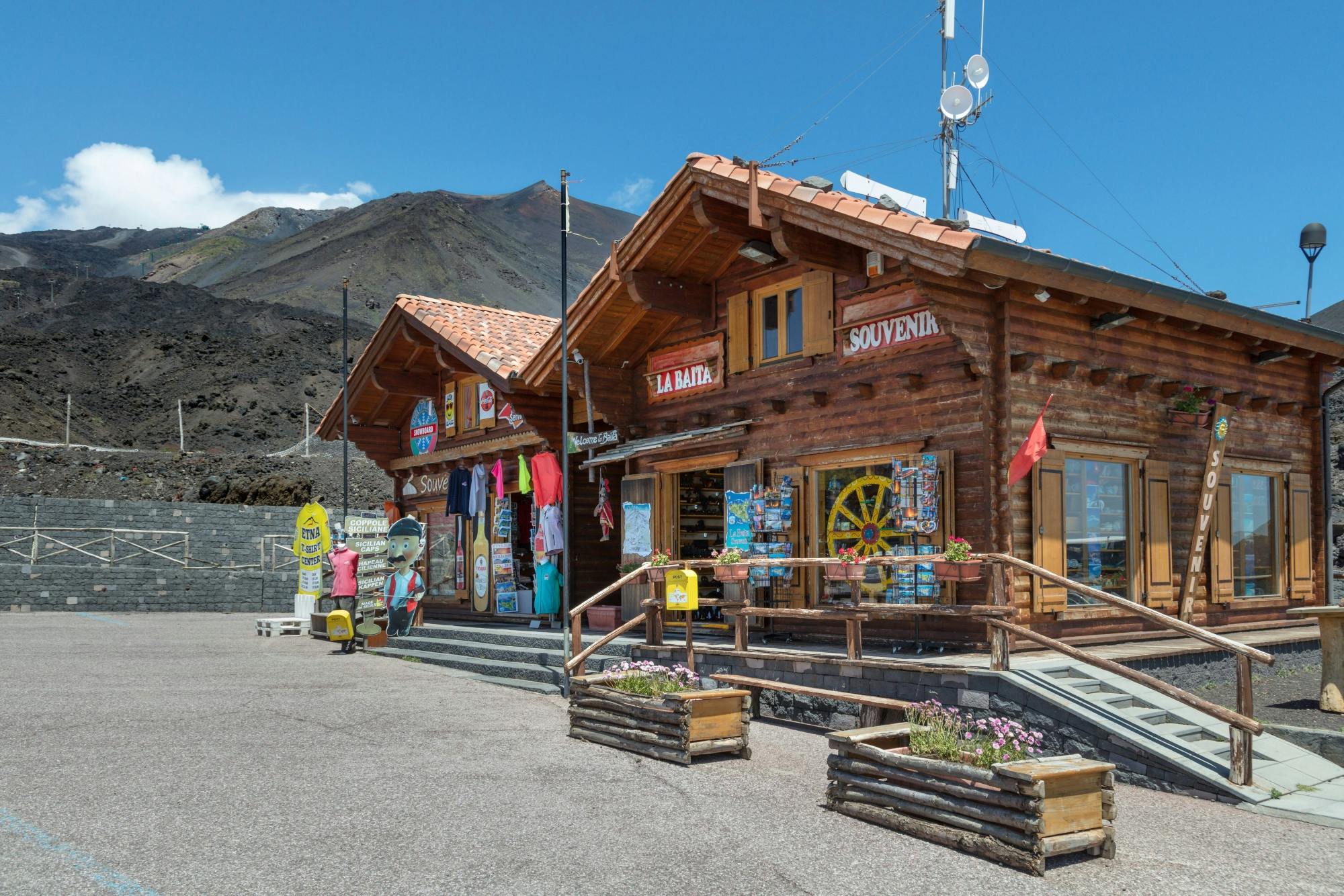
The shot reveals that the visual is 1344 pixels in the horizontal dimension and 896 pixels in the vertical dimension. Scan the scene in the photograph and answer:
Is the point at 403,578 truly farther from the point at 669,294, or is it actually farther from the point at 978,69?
the point at 978,69

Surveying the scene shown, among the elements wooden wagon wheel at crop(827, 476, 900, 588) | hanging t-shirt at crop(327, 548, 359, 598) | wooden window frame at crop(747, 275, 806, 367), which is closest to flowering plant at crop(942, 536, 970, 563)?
wooden wagon wheel at crop(827, 476, 900, 588)

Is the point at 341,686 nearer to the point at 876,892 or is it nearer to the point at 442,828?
the point at 442,828

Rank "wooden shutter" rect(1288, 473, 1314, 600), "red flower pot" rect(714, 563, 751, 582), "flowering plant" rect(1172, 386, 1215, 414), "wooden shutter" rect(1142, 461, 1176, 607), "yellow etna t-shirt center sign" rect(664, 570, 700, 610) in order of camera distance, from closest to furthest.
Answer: "red flower pot" rect(714, 563, 751, 582), "yellow etna t-shirt center sign" rect(664, 570, 700, 610), "wooden shutter" rect(1142, 461, 1176, 607), "flowering plant" rect(1172, 386, 1215, 414), "wooden shutter" rect(1288, 473, 1314, 600)

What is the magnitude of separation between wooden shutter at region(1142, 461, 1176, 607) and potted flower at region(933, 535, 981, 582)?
3.21 m

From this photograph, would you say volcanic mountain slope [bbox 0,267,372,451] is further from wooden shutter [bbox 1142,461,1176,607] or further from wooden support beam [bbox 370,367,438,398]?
wooden shutter [bbox 1142,461,1176,607]

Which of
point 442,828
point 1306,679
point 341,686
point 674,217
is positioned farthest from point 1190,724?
point 341,686

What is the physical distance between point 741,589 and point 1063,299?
14.4 ft

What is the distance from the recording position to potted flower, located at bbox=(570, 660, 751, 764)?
8891 millimetres

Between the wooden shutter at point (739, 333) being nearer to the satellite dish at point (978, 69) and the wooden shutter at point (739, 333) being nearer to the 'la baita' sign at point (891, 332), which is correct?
the 'la baita' sign at point (891, 332)

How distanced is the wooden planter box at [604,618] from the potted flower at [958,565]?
6213 mm

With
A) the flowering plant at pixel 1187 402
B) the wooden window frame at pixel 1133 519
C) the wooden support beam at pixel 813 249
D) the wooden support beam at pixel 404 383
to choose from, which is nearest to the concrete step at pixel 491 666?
the wooden support beam at pixel 404 383

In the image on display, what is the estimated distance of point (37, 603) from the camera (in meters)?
27.2

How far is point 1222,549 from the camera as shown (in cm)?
1262

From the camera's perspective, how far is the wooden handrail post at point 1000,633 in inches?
349
